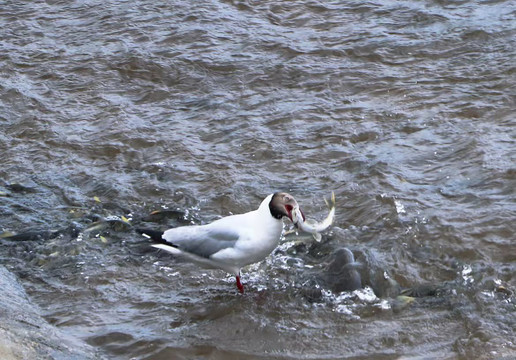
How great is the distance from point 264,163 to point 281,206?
2.49 meters

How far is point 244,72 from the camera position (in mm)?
11375

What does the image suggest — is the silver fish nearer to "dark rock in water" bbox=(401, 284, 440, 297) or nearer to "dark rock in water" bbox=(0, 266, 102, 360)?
"dark rock in water" bbox=(401, 284, 440, 297)

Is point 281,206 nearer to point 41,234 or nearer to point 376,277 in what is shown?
point 376,277

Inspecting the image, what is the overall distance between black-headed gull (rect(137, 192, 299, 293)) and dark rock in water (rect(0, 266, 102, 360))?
4.20 ft

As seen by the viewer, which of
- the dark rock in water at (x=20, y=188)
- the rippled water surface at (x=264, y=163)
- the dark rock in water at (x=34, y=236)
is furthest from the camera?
the dark rock in water at (x=20, y=188)

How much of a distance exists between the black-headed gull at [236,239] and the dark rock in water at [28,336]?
4.20 ft

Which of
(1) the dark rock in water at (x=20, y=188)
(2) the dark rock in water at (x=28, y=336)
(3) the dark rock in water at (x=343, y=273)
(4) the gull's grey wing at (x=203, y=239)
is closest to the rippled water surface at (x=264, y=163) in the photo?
(1) the dark rock in water at (x=20, y=188)

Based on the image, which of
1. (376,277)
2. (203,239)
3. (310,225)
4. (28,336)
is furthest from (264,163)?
(28,336)

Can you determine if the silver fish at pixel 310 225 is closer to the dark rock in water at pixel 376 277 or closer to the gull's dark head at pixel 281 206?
the gull's dark head at pixel 281 206

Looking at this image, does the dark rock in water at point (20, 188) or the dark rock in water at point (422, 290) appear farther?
the dark rock in water at point (20, 188)

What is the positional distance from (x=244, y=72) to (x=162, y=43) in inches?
64.7

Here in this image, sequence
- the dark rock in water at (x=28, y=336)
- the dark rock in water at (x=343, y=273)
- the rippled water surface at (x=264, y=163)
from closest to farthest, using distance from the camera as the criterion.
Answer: the dark rock in water at (x=28, y=336)
the rippled water surface at (x=264, y=163)
the dark rock in water at (x=343, y=273)

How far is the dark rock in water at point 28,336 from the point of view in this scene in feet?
17.6

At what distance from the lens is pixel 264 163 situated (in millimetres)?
9414
